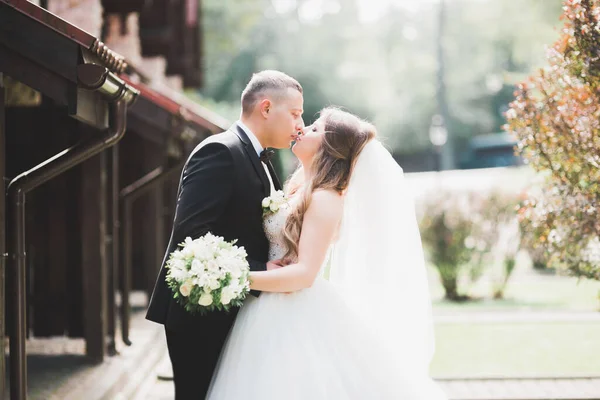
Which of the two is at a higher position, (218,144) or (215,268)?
(218,144)

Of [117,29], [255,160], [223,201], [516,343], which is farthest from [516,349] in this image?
[117,29]

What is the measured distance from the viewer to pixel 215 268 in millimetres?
3520

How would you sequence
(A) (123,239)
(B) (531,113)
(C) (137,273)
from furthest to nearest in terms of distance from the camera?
(C) (137,273) → (A) (123,239) → (B) (531,113)

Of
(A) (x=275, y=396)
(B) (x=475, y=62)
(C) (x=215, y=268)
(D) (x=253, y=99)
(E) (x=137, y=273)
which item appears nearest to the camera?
(C) (x=215, y=268)

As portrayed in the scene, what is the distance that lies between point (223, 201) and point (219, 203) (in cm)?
3

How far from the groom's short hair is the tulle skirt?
40.5 inches

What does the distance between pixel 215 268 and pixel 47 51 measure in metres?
2.03

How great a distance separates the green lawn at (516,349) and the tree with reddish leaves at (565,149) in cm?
203

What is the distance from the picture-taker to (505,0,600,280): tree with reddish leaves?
5.45 metres

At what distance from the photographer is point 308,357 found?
3855mm

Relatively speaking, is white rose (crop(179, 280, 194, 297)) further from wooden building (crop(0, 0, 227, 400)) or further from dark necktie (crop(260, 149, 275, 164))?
wooden building (crop(0, 0, 227, 400))

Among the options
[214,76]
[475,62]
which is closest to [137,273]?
[214,76]

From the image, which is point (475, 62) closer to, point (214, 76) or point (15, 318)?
point (214, 76)

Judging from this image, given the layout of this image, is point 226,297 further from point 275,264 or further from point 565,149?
point 565,149
